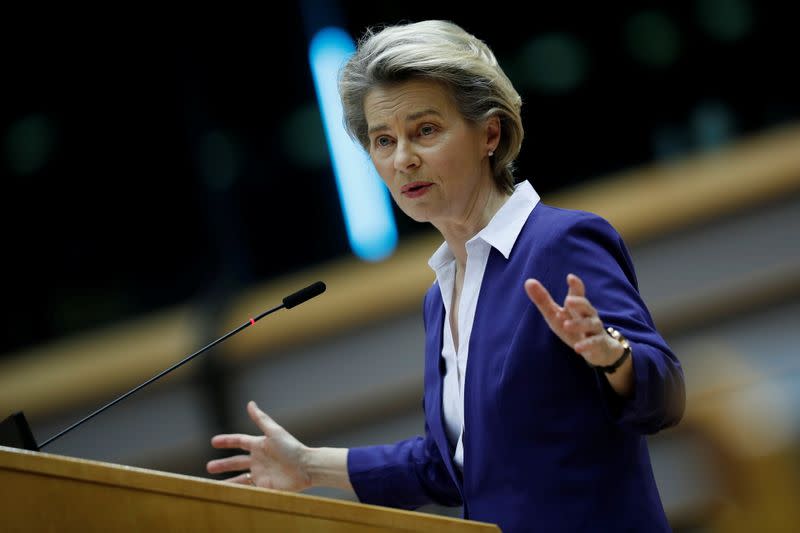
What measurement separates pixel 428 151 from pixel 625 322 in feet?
1.29

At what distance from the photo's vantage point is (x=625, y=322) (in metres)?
1.22

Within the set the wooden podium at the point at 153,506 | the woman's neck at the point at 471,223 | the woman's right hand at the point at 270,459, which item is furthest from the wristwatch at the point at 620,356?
the woman's right hand at the point at 270,459

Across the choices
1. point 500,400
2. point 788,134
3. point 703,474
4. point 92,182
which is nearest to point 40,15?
point 92,182

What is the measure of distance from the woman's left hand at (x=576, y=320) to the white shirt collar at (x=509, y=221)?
254 millimetres

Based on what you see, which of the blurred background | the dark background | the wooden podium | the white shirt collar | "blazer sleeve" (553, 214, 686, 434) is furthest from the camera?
the dark background

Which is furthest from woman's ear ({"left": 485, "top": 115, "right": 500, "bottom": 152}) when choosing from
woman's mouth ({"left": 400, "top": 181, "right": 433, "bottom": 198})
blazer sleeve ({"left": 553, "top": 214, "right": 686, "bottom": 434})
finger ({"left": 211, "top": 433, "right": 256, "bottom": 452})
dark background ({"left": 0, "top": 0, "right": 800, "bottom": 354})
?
dark background ({"left": 0, "top": 0, "right": 800, "bottom": 354})

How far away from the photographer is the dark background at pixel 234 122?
12.2 feet

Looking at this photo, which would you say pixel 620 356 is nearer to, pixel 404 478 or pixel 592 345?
pixel 592 345

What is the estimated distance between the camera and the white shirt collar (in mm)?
1374

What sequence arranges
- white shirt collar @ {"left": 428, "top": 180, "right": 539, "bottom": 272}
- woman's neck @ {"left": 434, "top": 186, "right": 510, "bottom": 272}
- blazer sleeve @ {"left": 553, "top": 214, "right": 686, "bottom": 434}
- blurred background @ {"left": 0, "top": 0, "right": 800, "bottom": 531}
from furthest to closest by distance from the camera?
blurred background @ {"left": 0, "top": 0, "right": 800, "bottom": 531} < woman's neck @ {"left": 434, "top": 186, "right": 510, "bottom": 272} < white shirt collar @ {"left": 428, "top": 180, "right": 539, "bottom": 272} < blazer sleeve @ {"left": 553, "top": 214, "right": 686, "bottom": 434}

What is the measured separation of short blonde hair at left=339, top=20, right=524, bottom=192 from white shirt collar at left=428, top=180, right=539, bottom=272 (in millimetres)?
90

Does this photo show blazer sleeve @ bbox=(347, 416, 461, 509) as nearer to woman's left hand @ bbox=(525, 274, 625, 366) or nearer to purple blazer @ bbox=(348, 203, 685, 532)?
purple blazer @ bbox=(348, 203, 685, 532)

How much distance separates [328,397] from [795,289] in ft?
5.25

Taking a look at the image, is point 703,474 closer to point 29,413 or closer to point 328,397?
point 328,397
